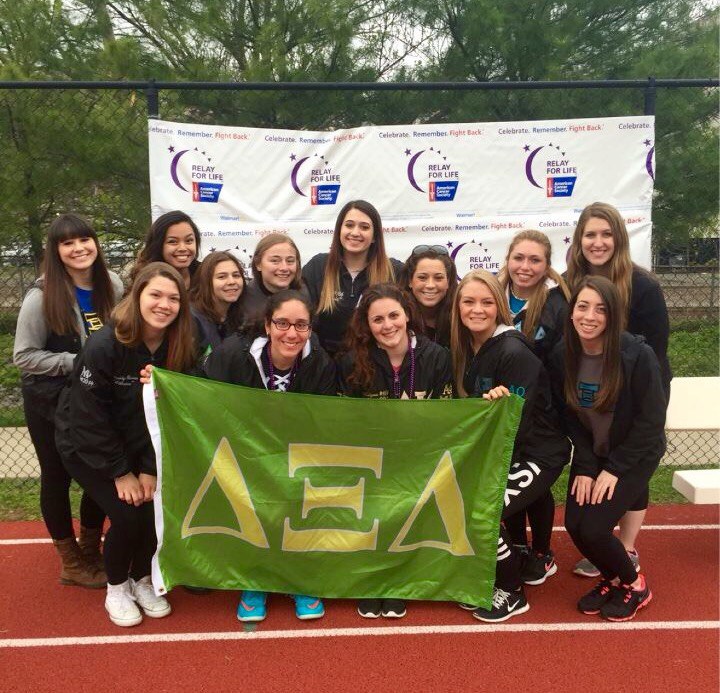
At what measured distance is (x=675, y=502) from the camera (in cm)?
512

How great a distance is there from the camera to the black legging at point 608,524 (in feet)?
11.3

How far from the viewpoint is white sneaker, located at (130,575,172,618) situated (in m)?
3.58

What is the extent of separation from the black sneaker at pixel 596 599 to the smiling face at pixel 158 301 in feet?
8.26

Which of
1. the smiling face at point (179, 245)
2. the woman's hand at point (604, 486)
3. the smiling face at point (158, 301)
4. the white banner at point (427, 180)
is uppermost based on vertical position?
the white banner at point (427, 180)

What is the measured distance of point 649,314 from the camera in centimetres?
382

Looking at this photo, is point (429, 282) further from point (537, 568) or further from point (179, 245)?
point (537, 568)

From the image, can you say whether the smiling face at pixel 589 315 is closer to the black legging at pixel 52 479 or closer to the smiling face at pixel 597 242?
the smiling face at pixel 597 242

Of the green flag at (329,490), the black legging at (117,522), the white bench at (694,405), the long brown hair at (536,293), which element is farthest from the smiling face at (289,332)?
the white bench at (694,405)

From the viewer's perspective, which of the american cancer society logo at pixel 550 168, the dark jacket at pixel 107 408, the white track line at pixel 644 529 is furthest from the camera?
the american cancer society logo at pixel 550 168

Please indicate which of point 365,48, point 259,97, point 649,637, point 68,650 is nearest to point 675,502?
point 649,637

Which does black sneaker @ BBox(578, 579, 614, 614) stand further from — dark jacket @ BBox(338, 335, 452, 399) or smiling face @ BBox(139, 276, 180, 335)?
smiling face @ BBox(139, 276, 180, 335)

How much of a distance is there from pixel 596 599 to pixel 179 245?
2925 millimetres

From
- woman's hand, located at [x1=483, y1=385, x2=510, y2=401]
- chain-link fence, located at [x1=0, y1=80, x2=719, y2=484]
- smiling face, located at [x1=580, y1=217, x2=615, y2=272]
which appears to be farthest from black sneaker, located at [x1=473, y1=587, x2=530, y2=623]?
chain-link fence, located at [x1=0, y1=80, x2=719, y2=484]

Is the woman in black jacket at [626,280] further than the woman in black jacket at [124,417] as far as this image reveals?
Yes
